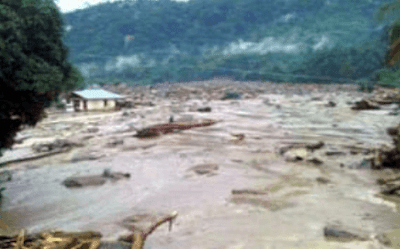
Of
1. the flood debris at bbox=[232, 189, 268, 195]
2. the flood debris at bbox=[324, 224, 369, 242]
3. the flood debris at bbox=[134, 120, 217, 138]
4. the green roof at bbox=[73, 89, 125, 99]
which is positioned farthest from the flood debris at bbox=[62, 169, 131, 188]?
the green roof at bbox=[73, 89, 125, 99]

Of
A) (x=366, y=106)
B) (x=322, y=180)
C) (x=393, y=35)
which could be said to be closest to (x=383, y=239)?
(x=322, y=180)

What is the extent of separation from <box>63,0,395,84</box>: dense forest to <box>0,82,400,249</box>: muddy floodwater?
41.4m

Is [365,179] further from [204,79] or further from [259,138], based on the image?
[204,79]

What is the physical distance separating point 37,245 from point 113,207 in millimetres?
2210

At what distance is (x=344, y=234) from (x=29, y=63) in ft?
14.9

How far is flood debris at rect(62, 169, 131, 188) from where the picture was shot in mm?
6496

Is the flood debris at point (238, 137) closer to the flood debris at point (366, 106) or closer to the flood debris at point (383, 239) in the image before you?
the flood debris at point (383, 239)

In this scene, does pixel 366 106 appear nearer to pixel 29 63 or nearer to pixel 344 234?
pixel 344 234

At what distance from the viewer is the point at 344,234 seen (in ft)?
13.0

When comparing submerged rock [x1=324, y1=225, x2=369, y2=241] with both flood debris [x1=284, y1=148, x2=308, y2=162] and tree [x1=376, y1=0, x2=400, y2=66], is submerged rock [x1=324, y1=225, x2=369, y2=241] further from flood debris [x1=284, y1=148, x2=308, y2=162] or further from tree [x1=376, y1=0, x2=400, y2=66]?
tree [x1=376, y1=0, x2=400, y2=66]

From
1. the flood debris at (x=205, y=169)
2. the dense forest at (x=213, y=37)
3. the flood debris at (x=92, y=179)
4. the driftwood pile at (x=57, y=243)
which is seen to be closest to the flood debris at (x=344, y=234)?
the driftwood pile at (x=57, y=243)

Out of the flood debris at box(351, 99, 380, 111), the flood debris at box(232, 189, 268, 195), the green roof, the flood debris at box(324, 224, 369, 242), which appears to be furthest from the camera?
the green roof

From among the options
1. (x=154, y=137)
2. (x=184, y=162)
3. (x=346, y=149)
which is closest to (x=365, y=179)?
(x=346, y=149)

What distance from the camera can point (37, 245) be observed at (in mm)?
3148
